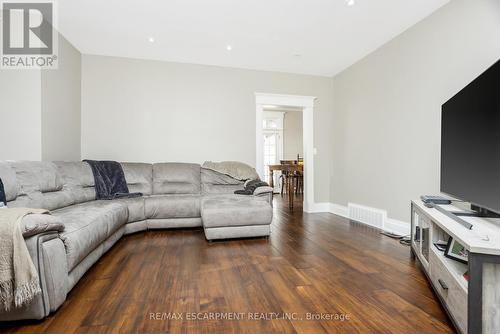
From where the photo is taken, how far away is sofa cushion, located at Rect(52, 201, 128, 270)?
168 cm

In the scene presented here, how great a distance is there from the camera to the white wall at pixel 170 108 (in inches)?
158

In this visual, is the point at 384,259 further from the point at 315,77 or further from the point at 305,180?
the point at 315,77

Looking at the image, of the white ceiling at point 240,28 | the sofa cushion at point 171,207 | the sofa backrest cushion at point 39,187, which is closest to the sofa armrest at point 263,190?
the sofa cushion at point 171,207

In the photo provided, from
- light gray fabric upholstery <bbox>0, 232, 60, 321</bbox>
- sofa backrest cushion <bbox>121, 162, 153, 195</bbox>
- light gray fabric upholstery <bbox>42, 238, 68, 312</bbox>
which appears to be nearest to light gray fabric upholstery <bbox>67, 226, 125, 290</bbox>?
light gray fabric upholstery <bbox>42, 238, 68, 312</bbox>

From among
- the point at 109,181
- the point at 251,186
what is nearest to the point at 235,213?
the point at 251,186

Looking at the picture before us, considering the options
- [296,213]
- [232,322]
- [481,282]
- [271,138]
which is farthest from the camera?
[271,138]

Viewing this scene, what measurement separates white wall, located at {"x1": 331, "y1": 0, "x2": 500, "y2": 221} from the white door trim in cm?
55

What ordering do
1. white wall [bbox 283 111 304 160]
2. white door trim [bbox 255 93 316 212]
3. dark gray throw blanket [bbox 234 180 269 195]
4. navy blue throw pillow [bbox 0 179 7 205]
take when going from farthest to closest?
1. white wall [bbox 283 111 304 160]
2. white door trim [bbox 255 93 316 212]
3. dark gray throw blanket [bbox 234 180 269 195]
4. navy blue throw pillow [bbox 0 179 7 205]

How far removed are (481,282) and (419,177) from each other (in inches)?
84.1

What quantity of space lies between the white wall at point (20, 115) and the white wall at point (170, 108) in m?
1.07

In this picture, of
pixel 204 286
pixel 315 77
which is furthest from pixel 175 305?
pixel 315 77

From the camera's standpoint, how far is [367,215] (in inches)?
150

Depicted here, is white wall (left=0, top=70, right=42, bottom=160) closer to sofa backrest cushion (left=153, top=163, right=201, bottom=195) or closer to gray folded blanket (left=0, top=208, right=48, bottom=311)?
sofa backrest cushion (left=153, top=163, right=201, bottom=195)

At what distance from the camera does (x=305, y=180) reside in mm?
4867
